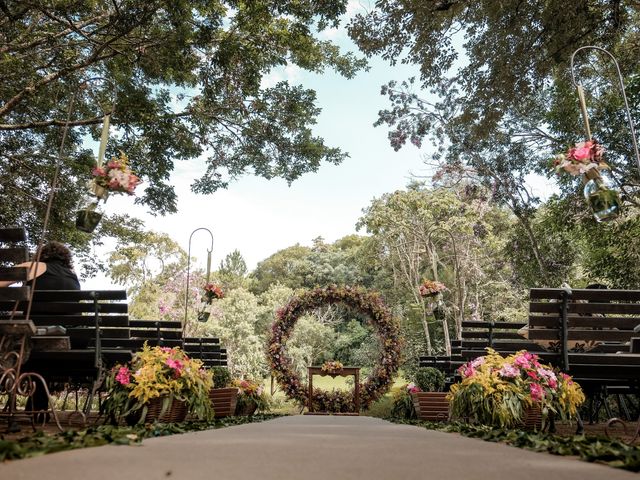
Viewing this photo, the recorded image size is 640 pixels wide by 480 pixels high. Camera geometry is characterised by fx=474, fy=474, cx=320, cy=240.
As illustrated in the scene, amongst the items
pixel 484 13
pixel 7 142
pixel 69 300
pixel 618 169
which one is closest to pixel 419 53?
pixel 484 13

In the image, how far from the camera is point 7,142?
8992 millimetres

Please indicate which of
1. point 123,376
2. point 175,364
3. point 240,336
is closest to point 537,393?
point 175,364

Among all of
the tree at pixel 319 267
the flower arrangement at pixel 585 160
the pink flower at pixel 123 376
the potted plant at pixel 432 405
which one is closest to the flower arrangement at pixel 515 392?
the flower arrangement at pixel 585 160

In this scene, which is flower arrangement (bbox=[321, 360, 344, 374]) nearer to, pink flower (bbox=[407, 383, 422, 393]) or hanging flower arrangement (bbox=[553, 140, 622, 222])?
pink flower (bbox=[407, 383, 422, 393])

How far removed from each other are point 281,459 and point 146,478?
1.63 ft

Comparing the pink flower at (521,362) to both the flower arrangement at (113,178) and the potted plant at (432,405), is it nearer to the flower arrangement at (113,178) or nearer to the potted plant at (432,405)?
the potted plant at (432,405)

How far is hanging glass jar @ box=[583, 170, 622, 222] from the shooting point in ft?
8.98

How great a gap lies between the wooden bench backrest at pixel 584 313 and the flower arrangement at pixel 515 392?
0.28 meters

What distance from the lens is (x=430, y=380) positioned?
6.30 m

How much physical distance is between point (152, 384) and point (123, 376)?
0.73 ft

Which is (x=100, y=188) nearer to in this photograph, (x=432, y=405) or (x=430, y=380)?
(x=432, y=405)

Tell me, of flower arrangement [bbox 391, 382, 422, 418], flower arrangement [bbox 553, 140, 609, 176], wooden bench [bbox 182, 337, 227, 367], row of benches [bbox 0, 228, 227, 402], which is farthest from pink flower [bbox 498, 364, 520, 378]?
wooden bench [bbox 182, 337, 227, 367]

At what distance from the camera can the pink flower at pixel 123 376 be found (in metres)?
3.36

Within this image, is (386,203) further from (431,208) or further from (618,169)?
(618,169)
